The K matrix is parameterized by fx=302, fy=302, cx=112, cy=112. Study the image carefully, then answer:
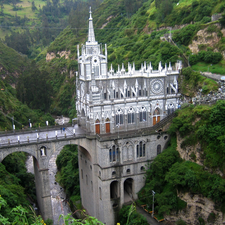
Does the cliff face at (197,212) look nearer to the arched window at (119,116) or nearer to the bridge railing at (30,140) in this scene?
the arched window at (119,116)


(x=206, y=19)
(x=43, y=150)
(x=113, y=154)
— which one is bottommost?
(x=113, y=154)

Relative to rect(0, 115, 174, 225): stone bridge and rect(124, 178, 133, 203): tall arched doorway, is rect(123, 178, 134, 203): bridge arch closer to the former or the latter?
rect(124, 178, 133, 203): tall arched doorway

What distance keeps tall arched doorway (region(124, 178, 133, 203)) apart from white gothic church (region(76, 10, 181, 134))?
1100 cm

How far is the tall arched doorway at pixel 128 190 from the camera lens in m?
59.7

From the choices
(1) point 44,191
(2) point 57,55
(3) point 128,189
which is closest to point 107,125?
(3) point 128,189

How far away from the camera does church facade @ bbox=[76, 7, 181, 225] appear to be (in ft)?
184

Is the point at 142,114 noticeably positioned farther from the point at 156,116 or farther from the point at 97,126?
the point at 97,126

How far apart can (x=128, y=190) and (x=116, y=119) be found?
15026 millimetres

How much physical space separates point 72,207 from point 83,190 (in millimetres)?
A: 6558

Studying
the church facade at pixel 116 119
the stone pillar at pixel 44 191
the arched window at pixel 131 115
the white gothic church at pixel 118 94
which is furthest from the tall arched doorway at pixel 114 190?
the arched window at pixel 131 115

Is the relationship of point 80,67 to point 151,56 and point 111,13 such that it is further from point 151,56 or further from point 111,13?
point 111,13

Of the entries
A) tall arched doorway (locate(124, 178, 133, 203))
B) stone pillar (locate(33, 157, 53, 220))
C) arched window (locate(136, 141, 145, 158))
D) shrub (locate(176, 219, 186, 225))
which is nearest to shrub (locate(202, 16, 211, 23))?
arched window (locate(136, 141, 145, 158))

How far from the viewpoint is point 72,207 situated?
221ft

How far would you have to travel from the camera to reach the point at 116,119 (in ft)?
192
